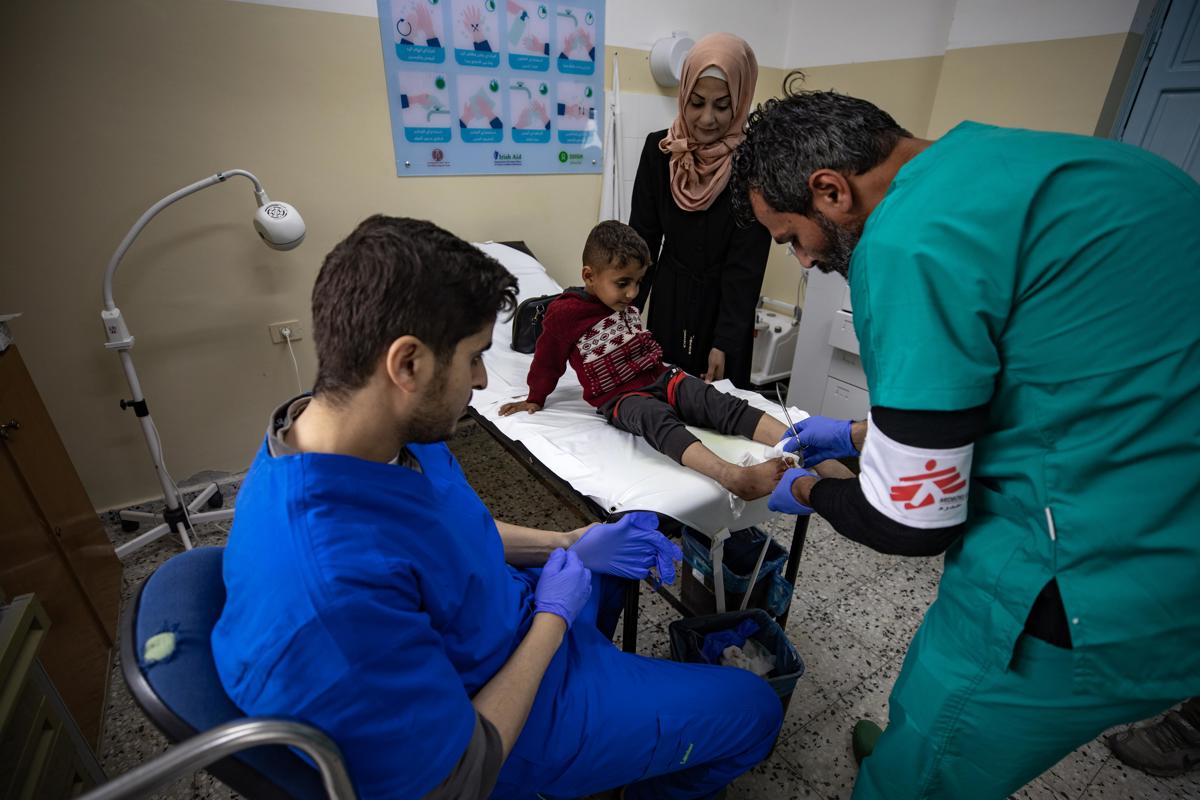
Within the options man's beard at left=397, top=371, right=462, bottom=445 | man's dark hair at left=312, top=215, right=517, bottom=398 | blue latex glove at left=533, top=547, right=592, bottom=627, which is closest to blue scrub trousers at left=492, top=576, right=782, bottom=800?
Answer: blue latex glove at left=533, top=547, right=592, bottom=627

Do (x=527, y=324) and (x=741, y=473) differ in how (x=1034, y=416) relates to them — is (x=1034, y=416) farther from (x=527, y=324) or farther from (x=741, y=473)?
(x=527, y=324)

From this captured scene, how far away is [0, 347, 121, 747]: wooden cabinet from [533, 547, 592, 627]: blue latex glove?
43.6 inches

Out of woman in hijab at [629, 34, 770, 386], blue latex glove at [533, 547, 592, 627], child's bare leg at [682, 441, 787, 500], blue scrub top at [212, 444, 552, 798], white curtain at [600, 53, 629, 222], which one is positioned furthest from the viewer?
white curtain at [600, 53, 629, 222]

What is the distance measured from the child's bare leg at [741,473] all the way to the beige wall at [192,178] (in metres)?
1.89

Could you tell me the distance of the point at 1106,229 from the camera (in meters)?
0.63

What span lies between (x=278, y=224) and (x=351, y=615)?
5.59 ft

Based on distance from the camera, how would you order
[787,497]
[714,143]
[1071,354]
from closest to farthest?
1. [1071,354]
2. [787,497]
3. [714,143]

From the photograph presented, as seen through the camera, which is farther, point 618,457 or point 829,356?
point 829,356

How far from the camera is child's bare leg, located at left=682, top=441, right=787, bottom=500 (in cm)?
126

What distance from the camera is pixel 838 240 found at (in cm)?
88

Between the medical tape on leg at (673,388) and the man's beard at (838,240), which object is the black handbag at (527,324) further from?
the man's beard at (838,240)

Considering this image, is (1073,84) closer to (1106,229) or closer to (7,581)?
(1106,229)

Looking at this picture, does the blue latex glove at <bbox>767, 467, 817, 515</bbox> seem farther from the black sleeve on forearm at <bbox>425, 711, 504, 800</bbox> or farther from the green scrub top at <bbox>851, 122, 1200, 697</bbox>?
the black sleeve on forearm at <bbox>425, 711, 504, 800</bbox>

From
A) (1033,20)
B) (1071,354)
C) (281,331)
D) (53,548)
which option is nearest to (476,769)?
(1071,354)
